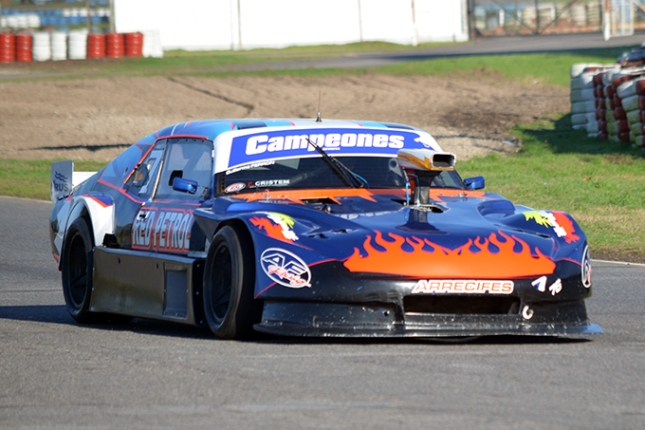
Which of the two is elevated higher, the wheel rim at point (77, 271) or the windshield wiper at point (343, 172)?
the windshield wiper at point (343, 172)

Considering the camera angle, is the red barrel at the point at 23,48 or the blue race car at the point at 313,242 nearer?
the blue race car at the point at 313,242

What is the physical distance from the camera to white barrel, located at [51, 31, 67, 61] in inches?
1777

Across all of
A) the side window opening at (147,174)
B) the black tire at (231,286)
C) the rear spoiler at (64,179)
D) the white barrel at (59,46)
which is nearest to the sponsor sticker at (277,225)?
the black tire at (231,286)

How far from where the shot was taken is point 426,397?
4.71m

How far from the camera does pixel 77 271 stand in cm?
801

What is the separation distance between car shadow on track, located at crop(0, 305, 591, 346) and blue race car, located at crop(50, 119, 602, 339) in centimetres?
11

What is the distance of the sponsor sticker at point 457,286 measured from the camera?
5.78 meters

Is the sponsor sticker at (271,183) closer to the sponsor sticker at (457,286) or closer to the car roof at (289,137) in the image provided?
the car roof at (289,137)

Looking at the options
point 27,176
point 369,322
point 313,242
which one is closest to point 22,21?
point 27,176

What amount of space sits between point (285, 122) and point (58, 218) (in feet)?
6.25

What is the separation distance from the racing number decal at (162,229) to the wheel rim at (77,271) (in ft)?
2.04

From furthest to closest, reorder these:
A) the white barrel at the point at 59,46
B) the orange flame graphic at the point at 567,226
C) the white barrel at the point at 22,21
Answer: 1. the white barrel at the point at 22,21
2. the white barrel at the point at 59,46
3. the orange flame graphic at the point at 567,226

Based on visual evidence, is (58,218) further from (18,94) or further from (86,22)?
(86,22)

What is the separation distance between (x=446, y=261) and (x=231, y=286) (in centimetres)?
108
